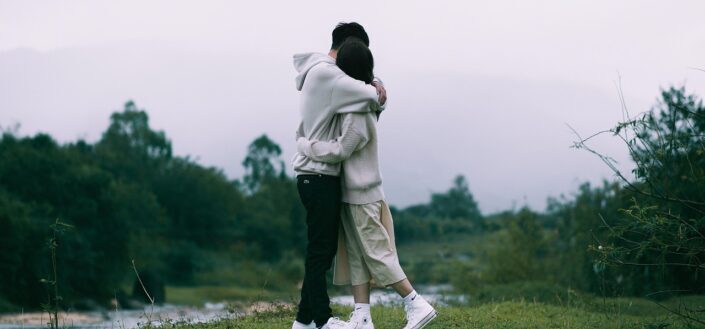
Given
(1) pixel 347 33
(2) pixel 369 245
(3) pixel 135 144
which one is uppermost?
(3) pixel 135 144

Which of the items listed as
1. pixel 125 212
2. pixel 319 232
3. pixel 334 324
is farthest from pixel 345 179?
pixel 125 212

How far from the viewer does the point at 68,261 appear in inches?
1919

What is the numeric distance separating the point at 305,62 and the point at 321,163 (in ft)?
2.86

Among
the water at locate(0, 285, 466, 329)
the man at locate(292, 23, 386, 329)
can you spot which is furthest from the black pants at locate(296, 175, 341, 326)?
the water at locate(0, 285, 466, 329)

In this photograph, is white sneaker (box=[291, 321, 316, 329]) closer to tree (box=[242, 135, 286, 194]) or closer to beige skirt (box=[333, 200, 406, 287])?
beige skirt (box=[333, 200, 406, 287])

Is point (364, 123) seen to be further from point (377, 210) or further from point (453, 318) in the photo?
point (453, 318)

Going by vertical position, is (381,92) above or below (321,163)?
above

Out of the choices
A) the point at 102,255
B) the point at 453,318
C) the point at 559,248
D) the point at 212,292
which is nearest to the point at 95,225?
the point at 102,255

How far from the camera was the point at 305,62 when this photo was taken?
693cm

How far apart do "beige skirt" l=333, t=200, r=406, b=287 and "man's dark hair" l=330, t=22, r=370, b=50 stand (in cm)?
128

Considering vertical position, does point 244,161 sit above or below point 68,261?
above

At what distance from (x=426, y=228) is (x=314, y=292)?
104920 mm

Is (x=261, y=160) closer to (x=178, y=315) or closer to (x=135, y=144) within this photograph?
(x=135, y=144)

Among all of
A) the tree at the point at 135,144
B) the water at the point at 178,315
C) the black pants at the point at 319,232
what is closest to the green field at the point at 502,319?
the water at the point at 178,315
